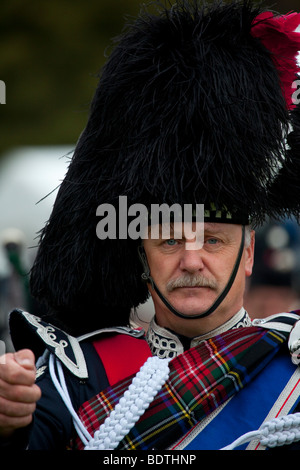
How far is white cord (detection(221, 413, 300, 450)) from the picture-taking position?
8.20 ft

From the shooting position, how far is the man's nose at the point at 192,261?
2800 mm

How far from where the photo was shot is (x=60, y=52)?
7363 mm

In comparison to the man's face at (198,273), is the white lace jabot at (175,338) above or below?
below

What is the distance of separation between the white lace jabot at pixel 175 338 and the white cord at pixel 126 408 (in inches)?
7.7

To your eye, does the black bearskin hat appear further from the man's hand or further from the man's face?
the man's hand

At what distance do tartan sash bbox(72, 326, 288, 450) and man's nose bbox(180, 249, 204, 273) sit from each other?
0.75 ft

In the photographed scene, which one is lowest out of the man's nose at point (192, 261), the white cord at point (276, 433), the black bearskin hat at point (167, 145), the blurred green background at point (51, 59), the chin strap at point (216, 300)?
the white cord at point (276, 433)

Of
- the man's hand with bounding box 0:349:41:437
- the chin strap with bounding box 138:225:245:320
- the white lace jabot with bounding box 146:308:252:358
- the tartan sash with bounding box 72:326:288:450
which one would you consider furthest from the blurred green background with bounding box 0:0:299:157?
the man's hand with bounding box 0:349:41:437

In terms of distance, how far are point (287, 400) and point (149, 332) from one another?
62 centimetres

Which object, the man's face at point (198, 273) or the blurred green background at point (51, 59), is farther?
the blurred green background at point (51, 59)

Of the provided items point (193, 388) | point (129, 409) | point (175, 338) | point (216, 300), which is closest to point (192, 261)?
point (216, 300)

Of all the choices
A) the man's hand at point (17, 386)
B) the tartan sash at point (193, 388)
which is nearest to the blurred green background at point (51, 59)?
the tartan sash at point (193, 388)

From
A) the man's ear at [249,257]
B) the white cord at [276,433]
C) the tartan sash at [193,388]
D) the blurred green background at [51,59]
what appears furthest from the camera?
the blurred green background at [51,59]

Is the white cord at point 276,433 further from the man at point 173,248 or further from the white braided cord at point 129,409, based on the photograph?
the white braided cord at point 129,409
